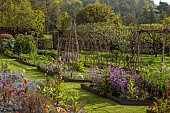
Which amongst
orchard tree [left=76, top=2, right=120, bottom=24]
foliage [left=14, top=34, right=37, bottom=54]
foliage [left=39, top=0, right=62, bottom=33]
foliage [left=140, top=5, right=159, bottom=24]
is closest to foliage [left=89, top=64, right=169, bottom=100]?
foliage [left=14, top=34, right=37, bottom=54]

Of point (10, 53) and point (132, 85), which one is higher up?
point (10, 53)

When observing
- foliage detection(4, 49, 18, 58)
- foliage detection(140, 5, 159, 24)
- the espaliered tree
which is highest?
foliage detection(140, 5, 159, 24)

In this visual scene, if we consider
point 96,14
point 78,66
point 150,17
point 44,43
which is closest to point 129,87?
point 78,66

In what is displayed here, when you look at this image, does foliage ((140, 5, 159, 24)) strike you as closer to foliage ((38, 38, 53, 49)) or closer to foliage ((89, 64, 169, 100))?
foliage ((38, 38, 53, 49))

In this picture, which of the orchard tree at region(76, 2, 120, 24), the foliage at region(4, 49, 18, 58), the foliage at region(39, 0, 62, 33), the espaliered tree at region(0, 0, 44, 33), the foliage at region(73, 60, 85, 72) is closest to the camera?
the foliage at region(73, 60, 85, 72)

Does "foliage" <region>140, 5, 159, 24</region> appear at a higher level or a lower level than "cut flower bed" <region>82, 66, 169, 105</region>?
higher

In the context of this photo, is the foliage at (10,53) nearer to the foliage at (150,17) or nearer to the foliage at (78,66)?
the foliage at (78,66)

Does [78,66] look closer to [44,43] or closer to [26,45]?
[26,45]

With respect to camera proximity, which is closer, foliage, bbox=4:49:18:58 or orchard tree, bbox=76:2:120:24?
foliage, bbox=4:49:18:58

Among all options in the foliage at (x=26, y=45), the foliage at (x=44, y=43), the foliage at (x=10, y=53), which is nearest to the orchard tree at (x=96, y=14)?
the foliage at (x=44, y=43)

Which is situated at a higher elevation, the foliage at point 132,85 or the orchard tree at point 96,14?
the orchard tree at point 96,14

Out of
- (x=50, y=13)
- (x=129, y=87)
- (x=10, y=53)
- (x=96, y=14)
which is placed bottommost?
(x=129, y=87)

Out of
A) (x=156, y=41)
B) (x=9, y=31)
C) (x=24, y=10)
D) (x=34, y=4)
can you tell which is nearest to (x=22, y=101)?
(x=156, y=41)

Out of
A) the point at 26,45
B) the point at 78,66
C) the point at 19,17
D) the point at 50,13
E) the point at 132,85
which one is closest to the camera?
the point at 132,85
